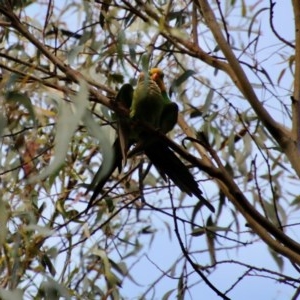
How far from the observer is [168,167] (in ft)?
5.49

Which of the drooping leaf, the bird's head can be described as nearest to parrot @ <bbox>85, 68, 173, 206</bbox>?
the bird's head

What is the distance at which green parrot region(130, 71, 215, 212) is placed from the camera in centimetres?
161

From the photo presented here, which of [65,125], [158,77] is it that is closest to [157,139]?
[158,77]

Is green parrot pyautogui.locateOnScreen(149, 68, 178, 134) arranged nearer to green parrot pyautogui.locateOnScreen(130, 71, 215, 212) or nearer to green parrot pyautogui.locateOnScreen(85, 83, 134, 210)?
green parrot pyautogui.locateOnScreen(130, 71, 215, 212)

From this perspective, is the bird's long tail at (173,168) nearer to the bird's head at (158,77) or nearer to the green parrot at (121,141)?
the green parrot at (121,141)

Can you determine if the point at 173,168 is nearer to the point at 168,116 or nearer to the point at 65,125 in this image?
the point at 168,116

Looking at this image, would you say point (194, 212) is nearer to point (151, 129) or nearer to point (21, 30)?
point (151, 129)

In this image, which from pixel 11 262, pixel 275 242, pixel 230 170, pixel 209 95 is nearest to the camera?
pixel 275 242

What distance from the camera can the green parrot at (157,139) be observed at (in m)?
1.61

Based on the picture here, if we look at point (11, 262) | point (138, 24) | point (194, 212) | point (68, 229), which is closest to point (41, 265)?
point (11, 262)

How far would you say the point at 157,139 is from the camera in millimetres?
1601

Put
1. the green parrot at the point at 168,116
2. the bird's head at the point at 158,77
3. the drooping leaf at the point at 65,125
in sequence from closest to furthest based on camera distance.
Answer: the drooping leaf at the point at 65,125, the green parrot at the point at 168,116, the bird's head at the point at 158,77

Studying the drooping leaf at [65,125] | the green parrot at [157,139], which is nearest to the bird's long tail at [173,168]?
the green parrot at [157,139]

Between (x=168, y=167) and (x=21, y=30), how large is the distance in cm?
46
